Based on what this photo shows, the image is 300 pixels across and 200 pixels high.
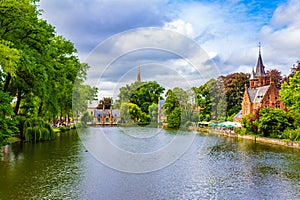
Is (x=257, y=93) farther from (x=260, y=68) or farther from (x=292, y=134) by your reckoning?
(x=292, y=134)

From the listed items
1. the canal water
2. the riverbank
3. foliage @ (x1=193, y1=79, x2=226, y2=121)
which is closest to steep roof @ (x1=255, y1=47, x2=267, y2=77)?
foliage @ (x1=193, y1=79, x2=226, y2=121)

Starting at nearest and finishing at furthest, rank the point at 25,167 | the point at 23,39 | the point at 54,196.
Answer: the point at 54,196
the point at 25,167
the point at 23,39

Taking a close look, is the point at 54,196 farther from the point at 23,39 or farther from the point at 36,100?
the point at 36,100

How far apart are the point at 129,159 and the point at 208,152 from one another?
22.4ft

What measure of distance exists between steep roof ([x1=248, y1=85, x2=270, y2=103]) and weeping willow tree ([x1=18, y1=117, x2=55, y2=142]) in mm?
33515

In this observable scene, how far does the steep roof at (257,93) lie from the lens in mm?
47875

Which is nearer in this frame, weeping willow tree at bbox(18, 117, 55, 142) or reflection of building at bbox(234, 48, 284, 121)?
weeping willow tree at bbox(18, 117, 55, 142)

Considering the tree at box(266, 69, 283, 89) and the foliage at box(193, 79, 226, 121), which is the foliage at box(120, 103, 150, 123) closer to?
the foliage at box(193, 79, 226, 121)

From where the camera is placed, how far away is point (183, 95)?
3200 centimetres

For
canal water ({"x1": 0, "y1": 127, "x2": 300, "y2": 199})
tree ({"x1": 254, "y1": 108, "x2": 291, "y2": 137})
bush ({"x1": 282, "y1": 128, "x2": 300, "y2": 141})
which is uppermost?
tree ({"x1": 254, "y1": 108, "x2": 291, "y2": 137})

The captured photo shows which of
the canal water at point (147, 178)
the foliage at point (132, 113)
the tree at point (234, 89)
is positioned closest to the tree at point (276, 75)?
the tree at point (234, 89)

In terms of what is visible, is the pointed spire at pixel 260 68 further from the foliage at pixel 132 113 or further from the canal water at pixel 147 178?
the canal water at pixel 147 178

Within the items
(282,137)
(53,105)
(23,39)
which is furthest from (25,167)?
(282,137)

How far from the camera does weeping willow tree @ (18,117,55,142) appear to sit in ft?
83.4
